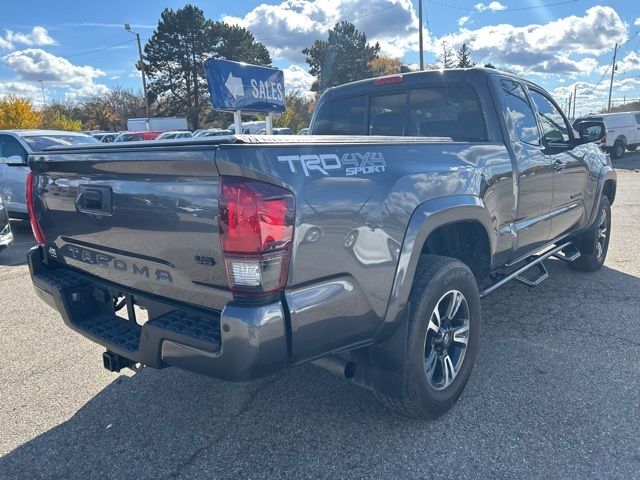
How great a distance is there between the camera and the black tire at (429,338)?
8.13 ft

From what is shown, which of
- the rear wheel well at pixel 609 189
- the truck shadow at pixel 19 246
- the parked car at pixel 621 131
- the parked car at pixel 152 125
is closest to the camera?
the rear wheel well at pixel 609 189

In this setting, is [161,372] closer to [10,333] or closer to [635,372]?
[10,333]

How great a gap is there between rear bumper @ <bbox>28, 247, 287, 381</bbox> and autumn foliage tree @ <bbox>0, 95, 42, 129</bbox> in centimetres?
3395

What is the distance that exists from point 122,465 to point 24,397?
110 centimetres

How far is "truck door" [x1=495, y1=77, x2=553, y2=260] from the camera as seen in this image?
3479 mm

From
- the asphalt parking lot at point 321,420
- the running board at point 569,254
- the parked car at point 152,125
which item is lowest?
the asphalt parking lot at point 321,420

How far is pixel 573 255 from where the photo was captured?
5016 millimetres

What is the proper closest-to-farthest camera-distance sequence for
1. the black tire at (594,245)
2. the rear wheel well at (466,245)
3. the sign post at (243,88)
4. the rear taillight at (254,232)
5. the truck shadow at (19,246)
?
the rear taillight at (254,232) → the rear wheel well at (466,245) → the black tire at (594,245) → the truck shadow at (19,246) → the sign post at (243,88)

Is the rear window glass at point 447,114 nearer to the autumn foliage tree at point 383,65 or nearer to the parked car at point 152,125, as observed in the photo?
the parked car at point 152,125

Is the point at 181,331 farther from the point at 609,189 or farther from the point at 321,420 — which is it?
the point at 609,189

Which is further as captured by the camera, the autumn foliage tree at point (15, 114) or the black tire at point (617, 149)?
the autumn foliage tree at point (15, 114)

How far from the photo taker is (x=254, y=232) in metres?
1.83

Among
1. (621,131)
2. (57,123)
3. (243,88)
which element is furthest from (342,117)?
(57,123)

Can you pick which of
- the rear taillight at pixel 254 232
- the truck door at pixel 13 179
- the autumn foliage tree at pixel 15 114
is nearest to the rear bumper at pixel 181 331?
the rear taillight at pixel 254 232
